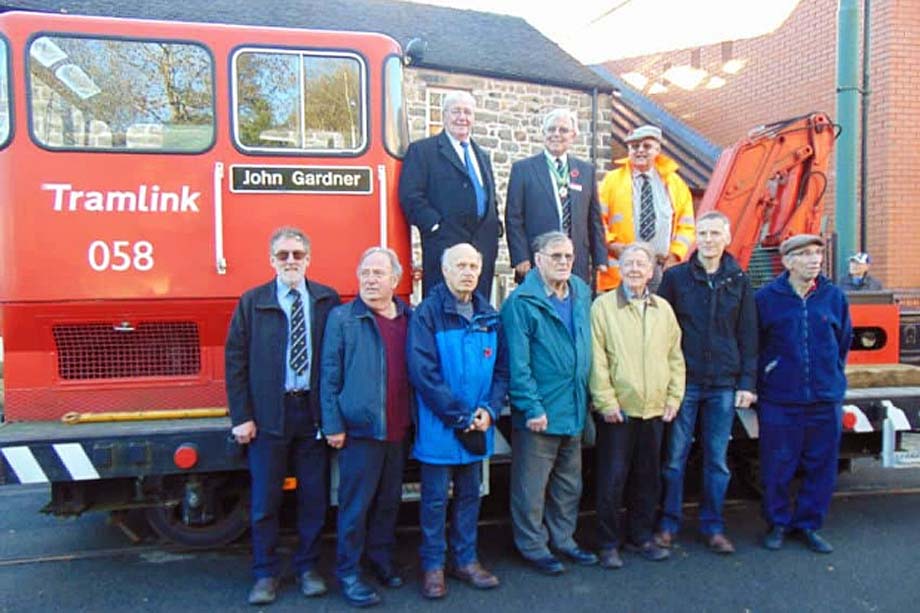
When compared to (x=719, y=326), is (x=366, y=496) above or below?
below

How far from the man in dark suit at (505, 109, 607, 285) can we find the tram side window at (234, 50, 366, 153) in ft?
3.48

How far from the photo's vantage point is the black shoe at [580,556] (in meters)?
4.08

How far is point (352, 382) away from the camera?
139 inches

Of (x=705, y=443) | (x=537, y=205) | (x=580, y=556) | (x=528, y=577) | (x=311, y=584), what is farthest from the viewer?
(x=537, y=205)

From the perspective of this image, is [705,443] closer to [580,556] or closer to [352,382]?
[580,556]

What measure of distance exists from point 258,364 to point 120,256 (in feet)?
3.35

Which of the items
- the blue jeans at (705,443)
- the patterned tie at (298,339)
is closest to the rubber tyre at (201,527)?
the patterned tie at (298,339)

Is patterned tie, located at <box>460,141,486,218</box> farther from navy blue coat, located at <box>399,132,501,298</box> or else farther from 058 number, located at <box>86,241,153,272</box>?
058 number, located at <box>86,241,153,272</box>

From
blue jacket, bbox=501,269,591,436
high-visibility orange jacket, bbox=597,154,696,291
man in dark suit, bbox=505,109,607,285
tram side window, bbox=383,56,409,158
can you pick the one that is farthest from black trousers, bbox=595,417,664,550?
tram side window, bbox=383,56,409,158

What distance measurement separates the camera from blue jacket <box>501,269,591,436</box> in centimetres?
378

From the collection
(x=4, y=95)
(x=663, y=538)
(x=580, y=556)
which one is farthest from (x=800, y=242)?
(x=4, y=95)

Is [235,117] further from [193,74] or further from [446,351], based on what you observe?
[446,351]

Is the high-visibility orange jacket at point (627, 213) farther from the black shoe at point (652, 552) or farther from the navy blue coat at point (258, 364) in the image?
the navy blue coat at point (258, 364)

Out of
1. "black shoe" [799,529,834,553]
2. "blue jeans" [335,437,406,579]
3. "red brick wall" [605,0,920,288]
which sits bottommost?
"black shoe" [799,529,834,553]
